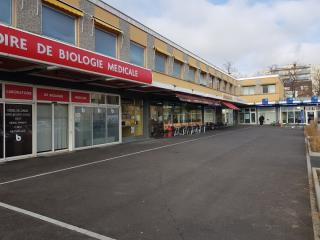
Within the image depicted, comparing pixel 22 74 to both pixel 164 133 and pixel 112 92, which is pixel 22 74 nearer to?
pixel 112 92

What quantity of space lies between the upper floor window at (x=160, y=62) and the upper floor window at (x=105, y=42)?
5.16 metres

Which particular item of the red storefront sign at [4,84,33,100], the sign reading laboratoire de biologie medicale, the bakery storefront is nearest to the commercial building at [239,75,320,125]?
the bakery storefront

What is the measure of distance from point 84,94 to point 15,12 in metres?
4.70

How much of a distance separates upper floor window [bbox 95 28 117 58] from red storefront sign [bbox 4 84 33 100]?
481cm

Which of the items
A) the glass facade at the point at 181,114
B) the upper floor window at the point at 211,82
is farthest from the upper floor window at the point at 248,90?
the glass facade at the point at 181,114

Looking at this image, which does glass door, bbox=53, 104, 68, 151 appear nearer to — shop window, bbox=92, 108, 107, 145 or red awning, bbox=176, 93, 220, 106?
shop window, bbox=92, 108, 107, 145

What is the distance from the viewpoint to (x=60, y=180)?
7641mm

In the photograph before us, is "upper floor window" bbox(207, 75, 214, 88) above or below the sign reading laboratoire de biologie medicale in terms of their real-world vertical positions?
above

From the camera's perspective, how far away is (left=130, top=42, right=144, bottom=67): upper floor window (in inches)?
711

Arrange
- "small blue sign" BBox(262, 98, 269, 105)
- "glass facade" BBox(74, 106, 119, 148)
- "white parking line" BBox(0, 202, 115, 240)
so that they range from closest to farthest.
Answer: "white parking line" BBox(0, 202, 115, 240), "glass facade" BBox(74, 106, 119, 148), "small blue sign" BBox(262, 98, 269, 105)

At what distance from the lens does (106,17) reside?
50.4ft

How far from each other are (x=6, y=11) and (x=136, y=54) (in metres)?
9.05

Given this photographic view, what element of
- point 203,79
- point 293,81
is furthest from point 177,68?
point 293,81

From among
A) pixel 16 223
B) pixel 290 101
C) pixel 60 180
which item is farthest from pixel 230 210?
pixel 290 101
